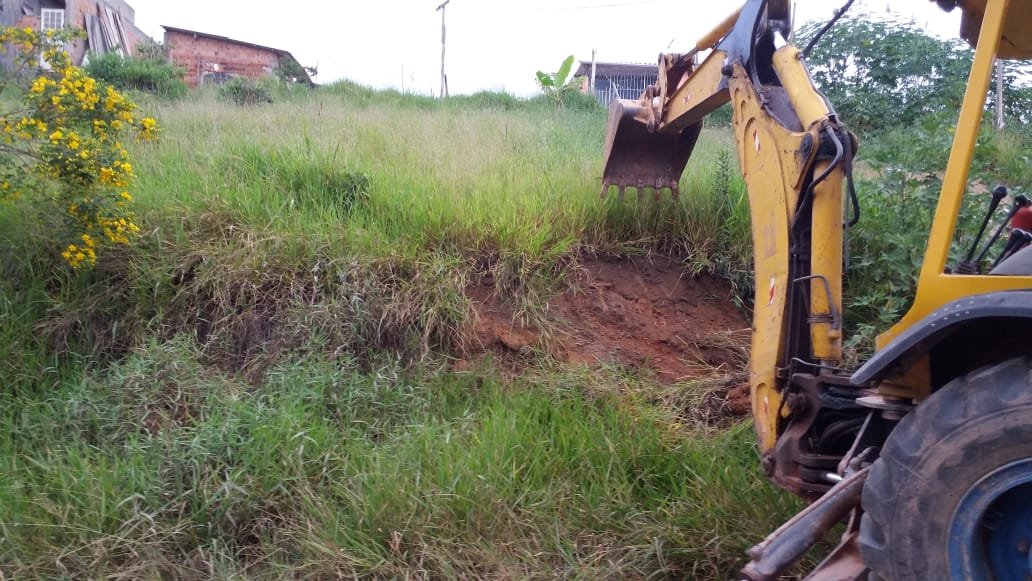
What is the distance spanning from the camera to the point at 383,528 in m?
3.36

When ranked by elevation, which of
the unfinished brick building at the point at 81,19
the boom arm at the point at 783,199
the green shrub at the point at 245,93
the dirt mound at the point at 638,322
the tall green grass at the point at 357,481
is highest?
the unfinished brick building at the point at 81,19

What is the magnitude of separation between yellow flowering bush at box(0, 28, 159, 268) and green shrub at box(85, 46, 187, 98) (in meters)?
7.80

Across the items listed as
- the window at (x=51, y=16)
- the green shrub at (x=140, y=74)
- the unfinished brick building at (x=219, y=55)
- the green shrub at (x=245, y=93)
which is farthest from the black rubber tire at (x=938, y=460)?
the window at (x=51, y=16)

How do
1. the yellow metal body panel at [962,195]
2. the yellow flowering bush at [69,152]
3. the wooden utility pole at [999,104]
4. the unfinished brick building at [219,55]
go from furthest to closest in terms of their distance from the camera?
the unfinished brick building at [219,55], the wooden utility pole at [999,104], the yellow flowering bush at [69,152], the yellow metal body panel at [962,195]

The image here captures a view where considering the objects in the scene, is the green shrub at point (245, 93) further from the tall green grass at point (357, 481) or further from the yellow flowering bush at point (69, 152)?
the tall green grass at point (357, 481)

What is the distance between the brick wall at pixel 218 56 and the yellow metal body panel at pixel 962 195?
20043 millimetres

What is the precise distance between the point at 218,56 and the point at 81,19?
3414 millimetres

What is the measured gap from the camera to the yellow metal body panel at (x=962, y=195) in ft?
7.52

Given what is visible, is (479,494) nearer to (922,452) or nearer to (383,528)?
(383,528)

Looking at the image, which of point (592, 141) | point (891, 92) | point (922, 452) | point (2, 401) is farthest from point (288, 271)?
point (891, 92)

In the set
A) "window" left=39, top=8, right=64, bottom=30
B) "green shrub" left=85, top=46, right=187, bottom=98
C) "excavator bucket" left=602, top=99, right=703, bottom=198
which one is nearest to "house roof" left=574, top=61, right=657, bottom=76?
"green shrub" left=85, top=46, right=187, bottom=98

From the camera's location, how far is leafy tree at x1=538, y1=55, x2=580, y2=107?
13.8m

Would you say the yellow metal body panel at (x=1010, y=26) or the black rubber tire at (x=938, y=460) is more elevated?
the yellow metal body panel at (x=1010, y=26)

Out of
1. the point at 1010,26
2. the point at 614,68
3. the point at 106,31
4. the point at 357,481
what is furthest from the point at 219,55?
the point at 1010,26
